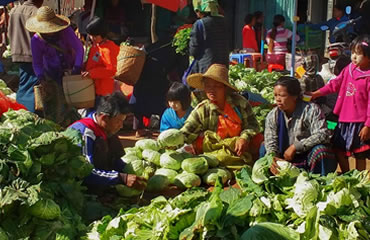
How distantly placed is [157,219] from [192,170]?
2154 mm

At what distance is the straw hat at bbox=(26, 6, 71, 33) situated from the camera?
19.5 feet

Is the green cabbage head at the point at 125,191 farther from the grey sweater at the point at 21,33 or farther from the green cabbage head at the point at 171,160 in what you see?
the grey sweater at the point at 21,33

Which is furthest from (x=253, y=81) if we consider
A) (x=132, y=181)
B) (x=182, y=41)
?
(x=132, y=181)

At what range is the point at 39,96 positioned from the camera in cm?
615

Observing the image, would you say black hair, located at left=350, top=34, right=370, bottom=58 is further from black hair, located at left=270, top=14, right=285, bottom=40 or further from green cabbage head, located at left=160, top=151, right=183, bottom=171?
black hair, located at left=270, top=14, right=285, bottom=40

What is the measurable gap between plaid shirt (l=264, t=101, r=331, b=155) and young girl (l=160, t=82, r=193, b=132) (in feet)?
4.05

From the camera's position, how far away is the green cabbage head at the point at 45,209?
327 cm

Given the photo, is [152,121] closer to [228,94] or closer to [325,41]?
[228,94]

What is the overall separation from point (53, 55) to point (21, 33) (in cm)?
57

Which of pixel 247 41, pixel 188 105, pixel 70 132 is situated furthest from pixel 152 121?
pixel 247 41

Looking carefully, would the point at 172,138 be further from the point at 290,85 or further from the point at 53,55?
the point at 53,55

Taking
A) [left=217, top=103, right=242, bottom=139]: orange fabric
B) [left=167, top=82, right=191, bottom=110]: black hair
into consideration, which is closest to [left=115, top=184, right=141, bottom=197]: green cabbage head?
[left=217, top=103, right=242, bottom=139]: orange fabric

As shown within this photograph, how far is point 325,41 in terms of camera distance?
14.5 m

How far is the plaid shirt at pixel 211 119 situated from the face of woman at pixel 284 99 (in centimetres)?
74
